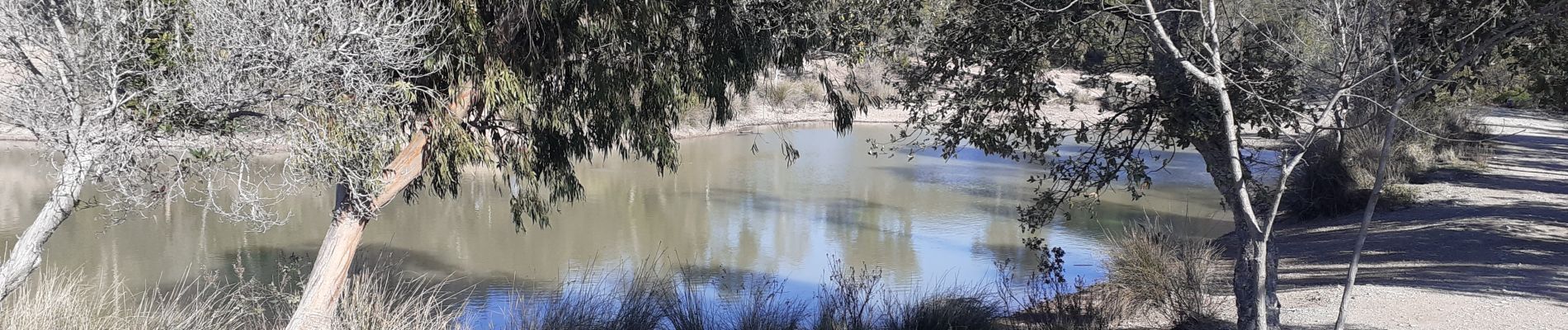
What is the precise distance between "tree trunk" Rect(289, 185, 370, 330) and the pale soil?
534cm

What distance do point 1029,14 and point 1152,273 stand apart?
2.97 meters

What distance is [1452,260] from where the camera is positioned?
864 centimetres

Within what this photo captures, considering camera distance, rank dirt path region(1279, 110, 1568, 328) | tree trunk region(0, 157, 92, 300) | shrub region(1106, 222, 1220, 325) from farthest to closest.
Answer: shrub region(1106, 222, 1220, 325)
dirt path region(1279, 110, 1568, 328)
tree trunk region(0, 157, 92, 300)

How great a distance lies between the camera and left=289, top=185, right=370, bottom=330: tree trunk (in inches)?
239

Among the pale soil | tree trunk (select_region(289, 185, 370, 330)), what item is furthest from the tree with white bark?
the pale soil

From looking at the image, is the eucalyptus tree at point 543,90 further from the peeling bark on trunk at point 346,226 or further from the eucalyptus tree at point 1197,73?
the eucalyptus tree at point 1197,73

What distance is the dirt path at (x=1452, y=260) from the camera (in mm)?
6621

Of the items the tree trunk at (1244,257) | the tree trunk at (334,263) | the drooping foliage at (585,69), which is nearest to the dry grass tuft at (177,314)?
the tree trunk at (334,263)

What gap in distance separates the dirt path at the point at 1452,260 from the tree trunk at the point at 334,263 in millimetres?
5365

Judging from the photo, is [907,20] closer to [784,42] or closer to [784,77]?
[784,42]

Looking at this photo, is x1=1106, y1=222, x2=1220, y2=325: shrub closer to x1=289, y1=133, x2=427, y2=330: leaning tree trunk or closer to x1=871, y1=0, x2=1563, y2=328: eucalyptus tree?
x1=871, y1=0, x2=1563, y2=328: eucalyptus tree

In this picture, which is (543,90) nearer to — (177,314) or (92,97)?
(177,314)

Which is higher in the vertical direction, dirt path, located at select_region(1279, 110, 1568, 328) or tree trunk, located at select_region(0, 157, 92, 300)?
tree trunk, located at select_region(0, 157, 92, 300)

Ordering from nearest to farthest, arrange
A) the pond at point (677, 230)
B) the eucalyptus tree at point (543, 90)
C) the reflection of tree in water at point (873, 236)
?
1. the eucalyptus tree at point (543, 90)
2. the pond at point (677, 230)
3. the reflection of tree in water at point (873, 236)
